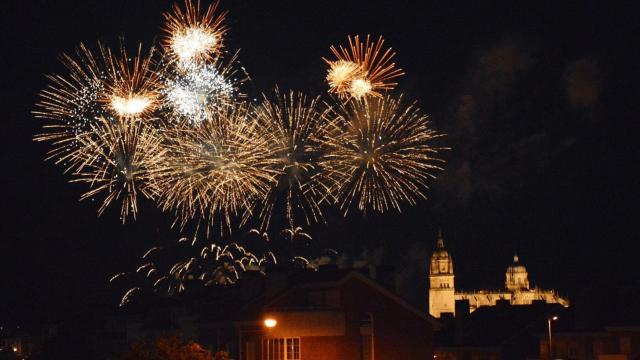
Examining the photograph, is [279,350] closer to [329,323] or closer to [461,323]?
[329,323]

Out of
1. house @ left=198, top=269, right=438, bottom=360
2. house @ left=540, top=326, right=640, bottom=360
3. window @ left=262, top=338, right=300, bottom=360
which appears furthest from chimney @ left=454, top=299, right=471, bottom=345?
window @ left=262, top=338, right=300, bottom=360

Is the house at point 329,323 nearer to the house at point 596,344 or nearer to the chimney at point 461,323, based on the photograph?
the house at point 596,344

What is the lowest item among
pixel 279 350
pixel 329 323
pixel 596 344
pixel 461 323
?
pixel 279 350

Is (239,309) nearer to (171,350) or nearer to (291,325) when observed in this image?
(291,325)

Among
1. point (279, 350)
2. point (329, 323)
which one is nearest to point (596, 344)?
point (329, 323)

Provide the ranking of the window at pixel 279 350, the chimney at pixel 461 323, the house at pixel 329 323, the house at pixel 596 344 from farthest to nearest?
the chimney at pixel 461 323, the house at pixel 596 344, the house at pixel 329 323, the window at pixel 279 350

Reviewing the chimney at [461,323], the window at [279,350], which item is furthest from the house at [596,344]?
the window at [279,350]

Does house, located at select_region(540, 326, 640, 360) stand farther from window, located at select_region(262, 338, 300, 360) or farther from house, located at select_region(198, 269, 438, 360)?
window, located at select_region(262, 338, 300, 360)

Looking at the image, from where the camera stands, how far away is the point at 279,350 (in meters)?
51.2

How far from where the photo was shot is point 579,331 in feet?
233

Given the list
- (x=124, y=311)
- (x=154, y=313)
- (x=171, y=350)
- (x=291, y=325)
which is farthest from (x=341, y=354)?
(x=124, y=311)

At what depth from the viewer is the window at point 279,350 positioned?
168 feet

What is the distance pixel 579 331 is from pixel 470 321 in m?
11.9

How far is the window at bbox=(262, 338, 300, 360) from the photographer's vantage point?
51.2m
